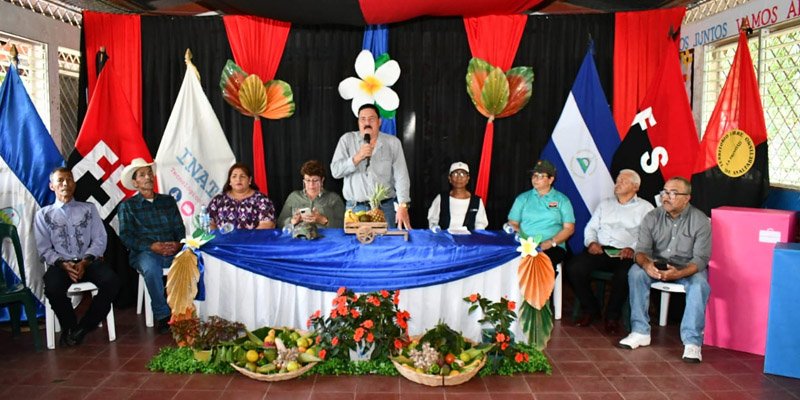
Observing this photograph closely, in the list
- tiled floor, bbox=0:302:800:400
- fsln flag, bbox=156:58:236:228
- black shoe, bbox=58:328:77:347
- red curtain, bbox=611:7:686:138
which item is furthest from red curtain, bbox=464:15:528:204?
black shoe, bbox=58:328:77:347

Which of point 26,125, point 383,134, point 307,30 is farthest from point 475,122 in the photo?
point 26,125

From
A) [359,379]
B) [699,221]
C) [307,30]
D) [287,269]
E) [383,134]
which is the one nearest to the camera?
[359,379]

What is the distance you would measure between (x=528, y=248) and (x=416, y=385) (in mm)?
917

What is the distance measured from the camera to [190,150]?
4863 millimetres

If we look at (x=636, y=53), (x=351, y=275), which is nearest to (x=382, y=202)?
(x=351, y=275)

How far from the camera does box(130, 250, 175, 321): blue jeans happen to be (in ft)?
13.6

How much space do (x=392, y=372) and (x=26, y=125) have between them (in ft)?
9.52

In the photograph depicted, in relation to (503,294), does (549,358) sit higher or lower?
lower

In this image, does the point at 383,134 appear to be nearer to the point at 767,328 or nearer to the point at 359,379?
the point at 359,379

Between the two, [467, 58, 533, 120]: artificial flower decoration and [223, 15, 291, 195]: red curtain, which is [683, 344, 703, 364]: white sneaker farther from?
[223, 15, 291, 195]: red curtain

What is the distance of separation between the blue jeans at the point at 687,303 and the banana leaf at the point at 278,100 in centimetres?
273

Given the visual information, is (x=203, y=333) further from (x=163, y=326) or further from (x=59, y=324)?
(x=59, y=324)

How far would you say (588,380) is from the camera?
3318 mm

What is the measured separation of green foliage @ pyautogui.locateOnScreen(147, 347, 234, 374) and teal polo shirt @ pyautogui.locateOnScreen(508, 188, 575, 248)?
2229 mm
